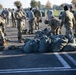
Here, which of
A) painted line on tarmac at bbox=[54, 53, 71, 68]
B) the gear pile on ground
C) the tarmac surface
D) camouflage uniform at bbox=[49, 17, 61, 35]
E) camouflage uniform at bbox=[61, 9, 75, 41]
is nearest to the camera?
the tarmac surface

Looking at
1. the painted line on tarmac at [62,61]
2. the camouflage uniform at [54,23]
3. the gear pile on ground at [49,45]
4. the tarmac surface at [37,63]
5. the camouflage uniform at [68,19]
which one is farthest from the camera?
the camouflage uniform at [54,23]

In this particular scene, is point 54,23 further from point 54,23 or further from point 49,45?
point 49,45

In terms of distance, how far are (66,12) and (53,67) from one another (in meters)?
5.10

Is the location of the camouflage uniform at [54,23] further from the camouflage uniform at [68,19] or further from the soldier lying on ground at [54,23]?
the camouflage uniform at [68,19]

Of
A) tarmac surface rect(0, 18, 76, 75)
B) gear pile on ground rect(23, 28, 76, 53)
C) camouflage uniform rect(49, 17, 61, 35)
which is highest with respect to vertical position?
camouflage uniform rect(49, 17, 61, 35)

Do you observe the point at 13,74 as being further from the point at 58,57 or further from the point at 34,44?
the point at 34,44

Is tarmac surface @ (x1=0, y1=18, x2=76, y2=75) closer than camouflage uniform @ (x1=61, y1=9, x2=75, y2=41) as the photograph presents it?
Yes

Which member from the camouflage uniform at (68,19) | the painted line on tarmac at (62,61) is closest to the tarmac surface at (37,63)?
the painted line on tarmac at (62,61)

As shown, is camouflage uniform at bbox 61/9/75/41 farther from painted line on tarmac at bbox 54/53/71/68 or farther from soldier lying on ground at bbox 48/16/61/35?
painted line on tarmac at bbox 54/53/71/68

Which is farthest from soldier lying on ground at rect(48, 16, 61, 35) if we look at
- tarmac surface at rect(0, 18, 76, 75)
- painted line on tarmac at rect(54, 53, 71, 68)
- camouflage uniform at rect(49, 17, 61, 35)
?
painted line on tarmac at rect(54, 53, 71, 68)

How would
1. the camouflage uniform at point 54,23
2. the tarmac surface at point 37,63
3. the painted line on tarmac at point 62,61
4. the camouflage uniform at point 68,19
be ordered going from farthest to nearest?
the camouflage uniform at point 54,23 → the camouflage uniform at point 68,19 → the painted line on tarmac at point 62,61 → the tarmac surface at point 37,63

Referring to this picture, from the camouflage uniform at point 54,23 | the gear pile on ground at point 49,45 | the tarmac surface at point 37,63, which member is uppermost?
the camouflage uniform at point 54,23

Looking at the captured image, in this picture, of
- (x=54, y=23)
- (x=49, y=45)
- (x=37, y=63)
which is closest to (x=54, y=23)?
(x=54, y=23)

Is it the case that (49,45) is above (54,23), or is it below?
below
